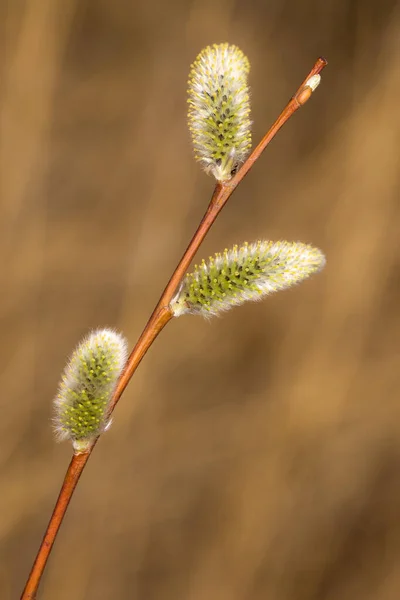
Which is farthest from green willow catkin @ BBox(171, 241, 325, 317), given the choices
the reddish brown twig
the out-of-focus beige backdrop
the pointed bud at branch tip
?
the out-of-focus beige backdrop

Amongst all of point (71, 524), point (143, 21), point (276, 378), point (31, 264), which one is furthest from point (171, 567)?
point (143, 21)

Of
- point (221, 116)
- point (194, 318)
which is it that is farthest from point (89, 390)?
point (194, 318)

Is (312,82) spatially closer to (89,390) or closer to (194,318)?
(89,390)

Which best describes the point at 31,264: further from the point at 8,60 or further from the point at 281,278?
the point at 281,278

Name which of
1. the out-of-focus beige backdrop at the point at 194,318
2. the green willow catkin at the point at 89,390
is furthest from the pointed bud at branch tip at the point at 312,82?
the out-of-focus beige backdrop at the point at 194,318

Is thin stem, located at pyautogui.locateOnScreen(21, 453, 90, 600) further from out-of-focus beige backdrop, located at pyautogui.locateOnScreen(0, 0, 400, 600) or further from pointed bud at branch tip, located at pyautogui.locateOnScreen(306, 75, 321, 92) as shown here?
out-of-focus beige backdrop, located at pyautogui.locateOnScreen(0, 0, 400, 600)

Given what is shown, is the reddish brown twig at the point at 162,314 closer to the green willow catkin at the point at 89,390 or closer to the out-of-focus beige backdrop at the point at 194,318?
the green willow catkin at the point at 89,390
